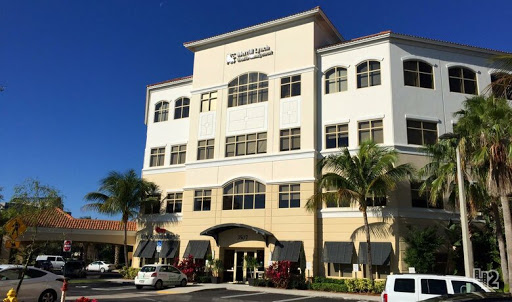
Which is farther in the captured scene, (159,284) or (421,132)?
(421,132)

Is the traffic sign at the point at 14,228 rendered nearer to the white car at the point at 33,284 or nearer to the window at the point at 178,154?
the white car at the point at 33,284

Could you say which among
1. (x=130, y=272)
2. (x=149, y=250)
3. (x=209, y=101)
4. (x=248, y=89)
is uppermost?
(x=248, y=89)

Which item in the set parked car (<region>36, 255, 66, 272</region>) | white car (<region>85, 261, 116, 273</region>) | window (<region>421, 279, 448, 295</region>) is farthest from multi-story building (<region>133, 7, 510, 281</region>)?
white car (<region>85, 261, 116, 273</region>)

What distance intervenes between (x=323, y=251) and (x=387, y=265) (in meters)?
3.88

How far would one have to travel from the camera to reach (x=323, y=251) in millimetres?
27016

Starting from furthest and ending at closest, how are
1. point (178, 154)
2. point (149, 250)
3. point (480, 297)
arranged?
point (178, 154) < point (149, 250) < point (480, 297)

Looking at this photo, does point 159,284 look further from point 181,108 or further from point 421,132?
point 421,132

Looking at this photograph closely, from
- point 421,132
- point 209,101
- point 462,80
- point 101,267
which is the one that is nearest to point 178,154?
point 209,101

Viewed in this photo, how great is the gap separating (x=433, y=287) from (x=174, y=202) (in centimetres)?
2461

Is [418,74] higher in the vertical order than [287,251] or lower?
higher

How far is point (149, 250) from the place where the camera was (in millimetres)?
33781

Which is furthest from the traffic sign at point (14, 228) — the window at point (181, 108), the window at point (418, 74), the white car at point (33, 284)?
the window at point (181, 108)

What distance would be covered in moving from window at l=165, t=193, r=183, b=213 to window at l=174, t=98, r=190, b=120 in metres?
6.67

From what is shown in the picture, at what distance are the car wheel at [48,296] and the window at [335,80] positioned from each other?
828 inches
